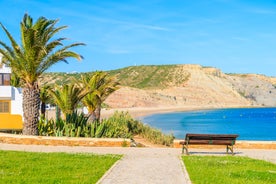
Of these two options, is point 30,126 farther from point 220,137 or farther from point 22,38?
point 220,137

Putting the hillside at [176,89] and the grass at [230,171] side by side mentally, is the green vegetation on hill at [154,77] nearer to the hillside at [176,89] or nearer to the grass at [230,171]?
the hillside at [176,89]

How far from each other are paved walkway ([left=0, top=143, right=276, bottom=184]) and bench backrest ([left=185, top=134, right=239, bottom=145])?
3.15ft

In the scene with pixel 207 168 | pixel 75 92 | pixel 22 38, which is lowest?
pixel 207 168

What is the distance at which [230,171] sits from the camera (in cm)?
1188

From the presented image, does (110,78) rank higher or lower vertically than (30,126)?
higher

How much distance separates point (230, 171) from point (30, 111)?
11.5 m

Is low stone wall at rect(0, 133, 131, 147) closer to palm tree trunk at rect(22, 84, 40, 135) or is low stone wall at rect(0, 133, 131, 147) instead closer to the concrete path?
the concrete path

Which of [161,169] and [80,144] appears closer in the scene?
[161,169]

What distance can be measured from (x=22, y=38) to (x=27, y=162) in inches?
362

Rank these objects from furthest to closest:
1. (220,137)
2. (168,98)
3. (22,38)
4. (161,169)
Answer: (168,98) < (22,38) < (220,137) < (161,169)

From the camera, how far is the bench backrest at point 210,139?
53.6 feet

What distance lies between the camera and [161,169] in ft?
39.7

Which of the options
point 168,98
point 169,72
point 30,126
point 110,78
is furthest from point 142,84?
point 30,126

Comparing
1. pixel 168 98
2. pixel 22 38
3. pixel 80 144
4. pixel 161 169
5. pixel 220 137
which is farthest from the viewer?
pixel 168 98
